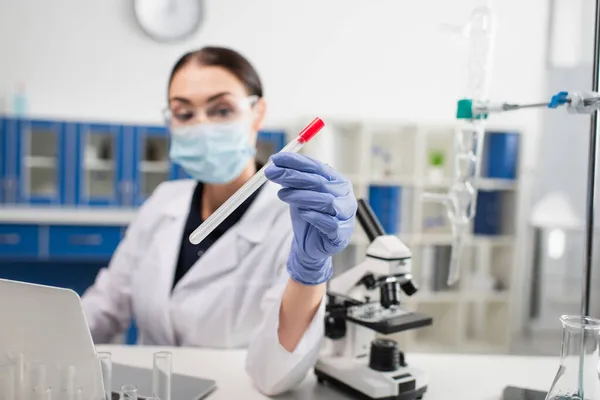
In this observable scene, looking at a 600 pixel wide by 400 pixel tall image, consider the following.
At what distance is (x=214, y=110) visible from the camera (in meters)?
1.60

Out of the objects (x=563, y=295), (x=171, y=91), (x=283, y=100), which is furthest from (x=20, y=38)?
(x=563, y=295)

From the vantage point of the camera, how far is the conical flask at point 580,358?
885mm

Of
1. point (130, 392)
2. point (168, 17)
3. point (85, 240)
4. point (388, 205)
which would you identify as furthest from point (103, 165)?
point (130, 392)

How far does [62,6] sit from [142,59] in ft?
2.02

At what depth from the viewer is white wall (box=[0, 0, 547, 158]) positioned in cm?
379

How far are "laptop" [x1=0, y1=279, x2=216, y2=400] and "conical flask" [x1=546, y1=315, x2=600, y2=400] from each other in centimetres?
72

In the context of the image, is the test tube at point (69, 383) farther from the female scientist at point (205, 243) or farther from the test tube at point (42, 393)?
the female scientist at point (205, 243)

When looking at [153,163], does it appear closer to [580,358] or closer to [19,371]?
[19,371]

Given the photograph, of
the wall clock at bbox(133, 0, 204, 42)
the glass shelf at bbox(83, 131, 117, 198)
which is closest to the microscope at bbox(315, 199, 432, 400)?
the glass shelf at bbox(83, 131, 117, 198)

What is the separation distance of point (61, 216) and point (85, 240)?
0.19 meters

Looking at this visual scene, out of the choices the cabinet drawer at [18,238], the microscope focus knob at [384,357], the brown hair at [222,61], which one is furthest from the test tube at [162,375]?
the cabinet drawer at [18,238]

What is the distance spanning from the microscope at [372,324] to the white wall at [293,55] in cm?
287

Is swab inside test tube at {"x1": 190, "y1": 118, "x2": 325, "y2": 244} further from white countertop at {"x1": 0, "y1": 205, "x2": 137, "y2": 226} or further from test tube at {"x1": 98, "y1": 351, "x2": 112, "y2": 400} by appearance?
white countertop at {"x1": 0, "y1": 205, "x2": 137, "y2": 226}

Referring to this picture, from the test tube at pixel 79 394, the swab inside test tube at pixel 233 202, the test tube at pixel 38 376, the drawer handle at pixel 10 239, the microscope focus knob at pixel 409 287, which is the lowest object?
the drawer handle at pixel 10 239
